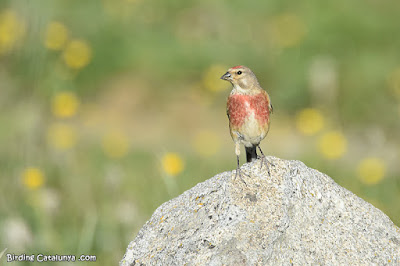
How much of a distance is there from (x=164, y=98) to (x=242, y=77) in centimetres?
647

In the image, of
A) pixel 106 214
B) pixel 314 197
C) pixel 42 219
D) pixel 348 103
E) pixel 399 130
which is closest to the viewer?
pixel 314 197

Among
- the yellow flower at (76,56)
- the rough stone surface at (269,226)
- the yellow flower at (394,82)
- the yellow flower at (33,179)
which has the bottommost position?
the rough stone surface at (269,226)

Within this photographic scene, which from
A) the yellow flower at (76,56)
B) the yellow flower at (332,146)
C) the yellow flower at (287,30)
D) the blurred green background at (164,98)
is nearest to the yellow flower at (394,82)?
the blurred green background at (164,98)

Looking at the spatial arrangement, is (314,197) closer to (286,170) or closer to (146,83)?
(286,170)

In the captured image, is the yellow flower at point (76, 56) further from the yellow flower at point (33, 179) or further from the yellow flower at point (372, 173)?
the yellow flower at point (372, 173)

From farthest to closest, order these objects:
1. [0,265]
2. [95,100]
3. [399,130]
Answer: [95,100] < [399,130] < [0,265]

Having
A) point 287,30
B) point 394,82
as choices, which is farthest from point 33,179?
point 287,30

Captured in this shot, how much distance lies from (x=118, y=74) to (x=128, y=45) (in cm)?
55

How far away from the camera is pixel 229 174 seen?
11.9ft

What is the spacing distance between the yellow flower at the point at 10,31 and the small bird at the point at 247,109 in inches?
247

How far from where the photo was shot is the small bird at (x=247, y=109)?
4.14 meters

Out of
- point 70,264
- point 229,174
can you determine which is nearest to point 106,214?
point 70,264

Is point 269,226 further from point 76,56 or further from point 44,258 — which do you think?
point 76,56

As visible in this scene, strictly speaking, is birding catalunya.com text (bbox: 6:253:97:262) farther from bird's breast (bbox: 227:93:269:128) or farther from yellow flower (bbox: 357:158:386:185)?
yellow flower (bbox: 357:158:386:185)
